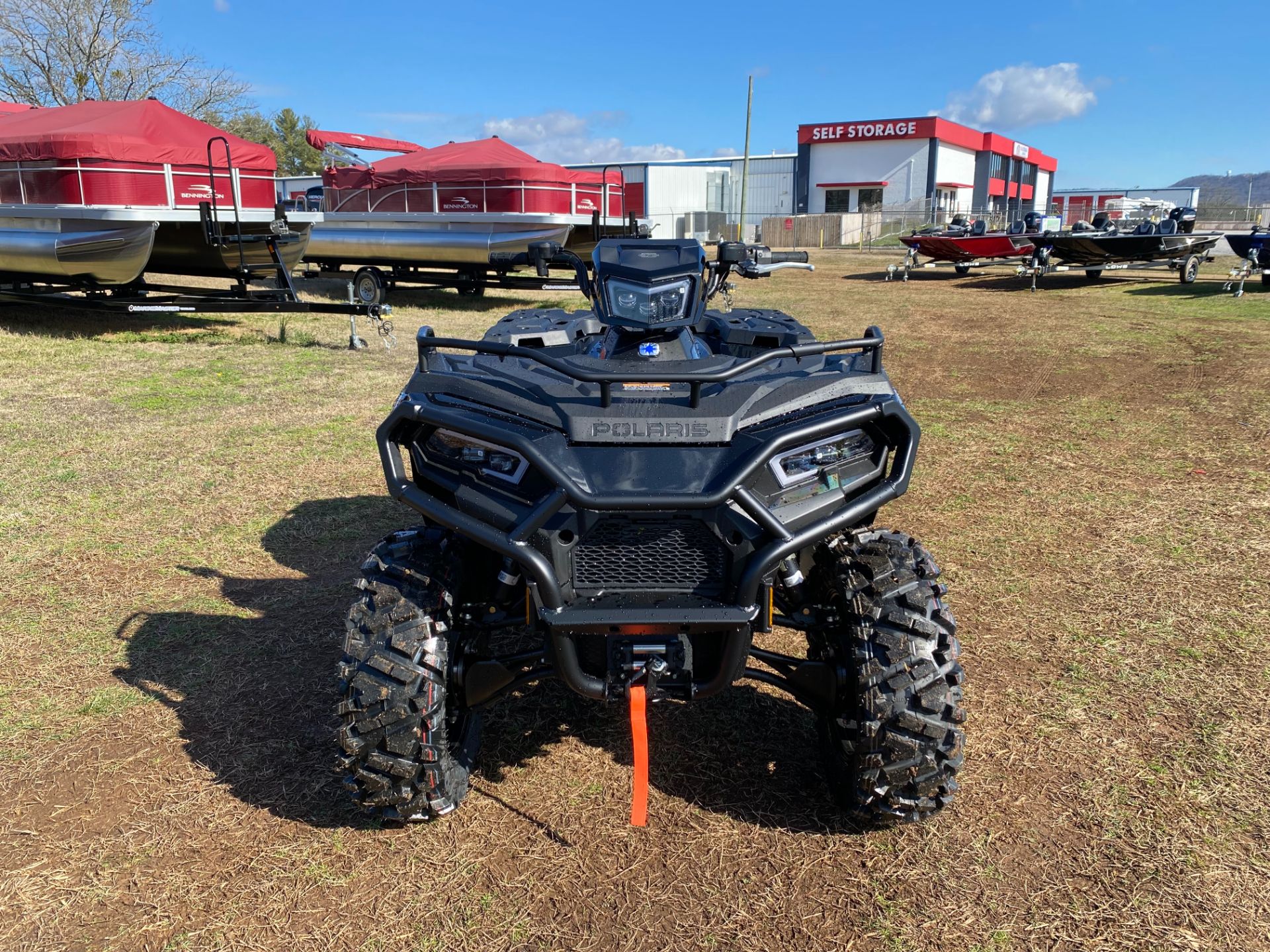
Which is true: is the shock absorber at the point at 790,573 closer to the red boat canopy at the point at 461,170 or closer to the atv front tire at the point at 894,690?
the atv front tire at the point at 894,690

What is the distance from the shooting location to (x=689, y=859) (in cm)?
262

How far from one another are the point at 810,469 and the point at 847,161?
154ft

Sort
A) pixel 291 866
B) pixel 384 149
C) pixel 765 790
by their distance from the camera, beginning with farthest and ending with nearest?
1. pixel 384 149
2. pixel 765 790
3. pixel 291 866

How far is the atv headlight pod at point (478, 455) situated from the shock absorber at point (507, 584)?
0.82ft

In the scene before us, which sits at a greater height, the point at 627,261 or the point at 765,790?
the point at 627,261

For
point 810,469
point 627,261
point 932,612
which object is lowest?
point 932,612

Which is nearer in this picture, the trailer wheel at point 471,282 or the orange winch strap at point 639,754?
the orange winch strap at point 639,754

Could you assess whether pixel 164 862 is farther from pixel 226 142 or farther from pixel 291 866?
pixel 226 142

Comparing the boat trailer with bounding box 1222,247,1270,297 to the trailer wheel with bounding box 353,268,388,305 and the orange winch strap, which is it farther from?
the orange winch strap

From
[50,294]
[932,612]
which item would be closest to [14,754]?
[932,612]

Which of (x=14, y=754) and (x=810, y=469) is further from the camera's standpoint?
(x=14, y=754)

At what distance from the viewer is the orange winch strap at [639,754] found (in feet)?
8.00

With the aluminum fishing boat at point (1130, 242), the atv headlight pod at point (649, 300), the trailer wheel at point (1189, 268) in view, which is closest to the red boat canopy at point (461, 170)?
the aluminum fishing boat at point (1130, 242)

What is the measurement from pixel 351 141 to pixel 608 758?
617 inches
